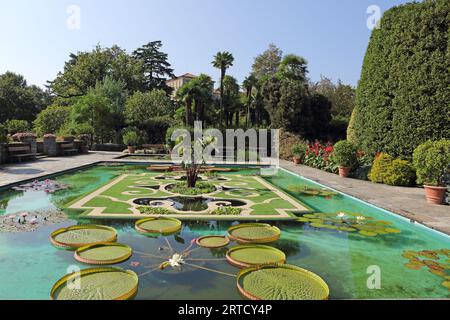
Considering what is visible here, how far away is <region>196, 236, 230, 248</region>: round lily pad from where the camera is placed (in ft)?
16.1

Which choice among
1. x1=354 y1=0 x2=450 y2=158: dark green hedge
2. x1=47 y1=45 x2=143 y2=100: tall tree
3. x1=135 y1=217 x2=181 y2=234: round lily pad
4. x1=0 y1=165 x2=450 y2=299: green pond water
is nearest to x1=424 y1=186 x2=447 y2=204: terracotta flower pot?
x1=0 y1=165 x2=450 y2=299: green pond water

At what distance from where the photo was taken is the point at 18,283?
3.68m

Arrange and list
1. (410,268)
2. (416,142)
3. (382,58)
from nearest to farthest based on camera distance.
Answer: (410,268) < (416,142) < (382,58)

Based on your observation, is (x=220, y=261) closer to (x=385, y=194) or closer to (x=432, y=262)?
(x=432, y=262)

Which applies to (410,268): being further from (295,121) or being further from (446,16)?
(295,121)

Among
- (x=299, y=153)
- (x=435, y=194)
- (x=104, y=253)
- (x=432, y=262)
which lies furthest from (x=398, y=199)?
(x=299, y=153)

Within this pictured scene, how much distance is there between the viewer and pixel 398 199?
330 inches

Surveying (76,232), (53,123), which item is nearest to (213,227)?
(76,232)

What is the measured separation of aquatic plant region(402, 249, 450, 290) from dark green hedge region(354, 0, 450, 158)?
21.9 feet

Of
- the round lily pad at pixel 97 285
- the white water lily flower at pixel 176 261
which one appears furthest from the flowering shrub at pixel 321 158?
the round lily pad at pixel 97 285

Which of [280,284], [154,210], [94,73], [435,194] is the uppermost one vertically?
[94,73]

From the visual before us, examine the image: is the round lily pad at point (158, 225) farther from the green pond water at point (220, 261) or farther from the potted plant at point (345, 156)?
the potted plant at point (345, 156)

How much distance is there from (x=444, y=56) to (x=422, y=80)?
0.88 metres

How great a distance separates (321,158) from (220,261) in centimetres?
1201
